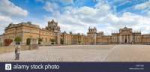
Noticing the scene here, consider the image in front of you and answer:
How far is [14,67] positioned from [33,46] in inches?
474

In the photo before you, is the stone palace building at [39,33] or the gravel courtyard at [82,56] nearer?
the stone palace building at [39,33]

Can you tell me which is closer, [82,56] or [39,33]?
[39,33]

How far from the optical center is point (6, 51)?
436 inches

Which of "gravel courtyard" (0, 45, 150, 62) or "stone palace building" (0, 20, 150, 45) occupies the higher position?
"stone palace building" (0, 20, 150, 45)

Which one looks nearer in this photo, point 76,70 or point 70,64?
point 76,70

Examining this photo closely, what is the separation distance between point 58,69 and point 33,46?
1223 cm

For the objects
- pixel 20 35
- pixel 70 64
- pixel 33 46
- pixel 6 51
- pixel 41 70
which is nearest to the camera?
pixel 41 70

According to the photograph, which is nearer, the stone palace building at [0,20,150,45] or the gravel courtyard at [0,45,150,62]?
the stone palace building at [0,20,150,45]

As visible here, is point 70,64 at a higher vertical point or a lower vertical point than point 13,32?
lower

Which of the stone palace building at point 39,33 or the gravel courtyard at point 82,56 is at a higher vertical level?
the stone palace building at point 39,33

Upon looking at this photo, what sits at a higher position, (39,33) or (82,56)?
(39,33)

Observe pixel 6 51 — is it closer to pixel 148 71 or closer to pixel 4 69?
pixel 4 69

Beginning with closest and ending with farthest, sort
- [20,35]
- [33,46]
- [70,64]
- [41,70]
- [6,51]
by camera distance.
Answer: [41,70]
[70,64]
[20,35]
[6,51]
[33,46]

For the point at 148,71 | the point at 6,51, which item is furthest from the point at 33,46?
the point at 148,71
